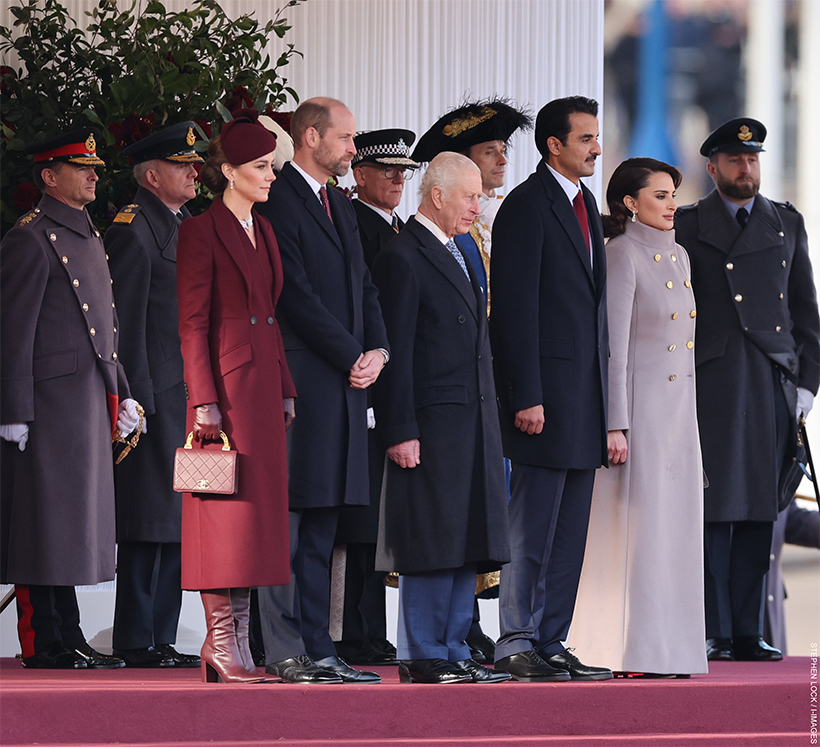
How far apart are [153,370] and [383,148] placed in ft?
3.60

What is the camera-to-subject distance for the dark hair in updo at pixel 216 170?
3.87 m

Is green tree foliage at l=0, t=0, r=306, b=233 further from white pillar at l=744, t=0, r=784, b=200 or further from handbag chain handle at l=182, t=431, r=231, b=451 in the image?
white pillar at l=744, t=0, r=784, b=200

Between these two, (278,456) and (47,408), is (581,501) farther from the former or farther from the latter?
(47,408)

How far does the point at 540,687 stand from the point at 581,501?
711 mm

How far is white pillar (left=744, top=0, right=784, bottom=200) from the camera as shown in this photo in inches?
317

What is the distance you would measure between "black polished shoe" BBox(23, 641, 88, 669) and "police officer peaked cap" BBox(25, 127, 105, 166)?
152 cm

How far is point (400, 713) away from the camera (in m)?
3.58

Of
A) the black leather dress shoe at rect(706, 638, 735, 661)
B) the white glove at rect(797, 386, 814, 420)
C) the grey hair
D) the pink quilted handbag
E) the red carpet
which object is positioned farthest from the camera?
the white glove at rect(797, 386, 814, 420)

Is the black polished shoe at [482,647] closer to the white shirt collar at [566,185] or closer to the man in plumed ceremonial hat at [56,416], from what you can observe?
the man in plumed ceremonial hat at [56,416]

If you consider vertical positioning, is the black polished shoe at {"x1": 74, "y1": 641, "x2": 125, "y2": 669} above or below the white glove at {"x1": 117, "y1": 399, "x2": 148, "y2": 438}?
below

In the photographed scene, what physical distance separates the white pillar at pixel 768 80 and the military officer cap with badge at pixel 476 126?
343 centimetres

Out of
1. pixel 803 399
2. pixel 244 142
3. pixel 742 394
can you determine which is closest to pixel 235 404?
pixel 244 142

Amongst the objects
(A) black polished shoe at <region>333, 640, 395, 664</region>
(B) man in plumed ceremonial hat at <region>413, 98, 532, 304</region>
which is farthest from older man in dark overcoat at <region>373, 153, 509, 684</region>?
(B) man in plumed ceremonial hat at <region>413, 98, 532, 304</region>

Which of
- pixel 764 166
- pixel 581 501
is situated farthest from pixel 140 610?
pixel 764 166
